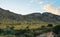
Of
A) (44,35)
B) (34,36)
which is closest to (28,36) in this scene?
(34,36)

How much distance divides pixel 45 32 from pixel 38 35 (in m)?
3.91

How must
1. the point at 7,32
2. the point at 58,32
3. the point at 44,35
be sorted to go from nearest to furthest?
1. the point at 44,35
2. the point at 58,32
3. the point at 7,32

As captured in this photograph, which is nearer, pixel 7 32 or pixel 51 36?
pixel 51 36

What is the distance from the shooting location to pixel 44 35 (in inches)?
2793

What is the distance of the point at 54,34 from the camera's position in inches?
2945

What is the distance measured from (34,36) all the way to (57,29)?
12.4 m

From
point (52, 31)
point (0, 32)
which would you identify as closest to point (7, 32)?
point (0, 32)

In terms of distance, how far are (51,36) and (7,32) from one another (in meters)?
28.1

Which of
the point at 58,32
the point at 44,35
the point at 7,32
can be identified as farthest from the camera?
the point at 7,32

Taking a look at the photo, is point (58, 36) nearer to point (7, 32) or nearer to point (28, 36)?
point (28, 36)

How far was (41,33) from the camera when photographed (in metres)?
71.9

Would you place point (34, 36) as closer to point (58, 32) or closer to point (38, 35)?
point (38, 35)

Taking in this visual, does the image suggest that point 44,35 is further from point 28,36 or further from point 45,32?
point 28,36

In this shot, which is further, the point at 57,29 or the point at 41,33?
the point at 57,29
